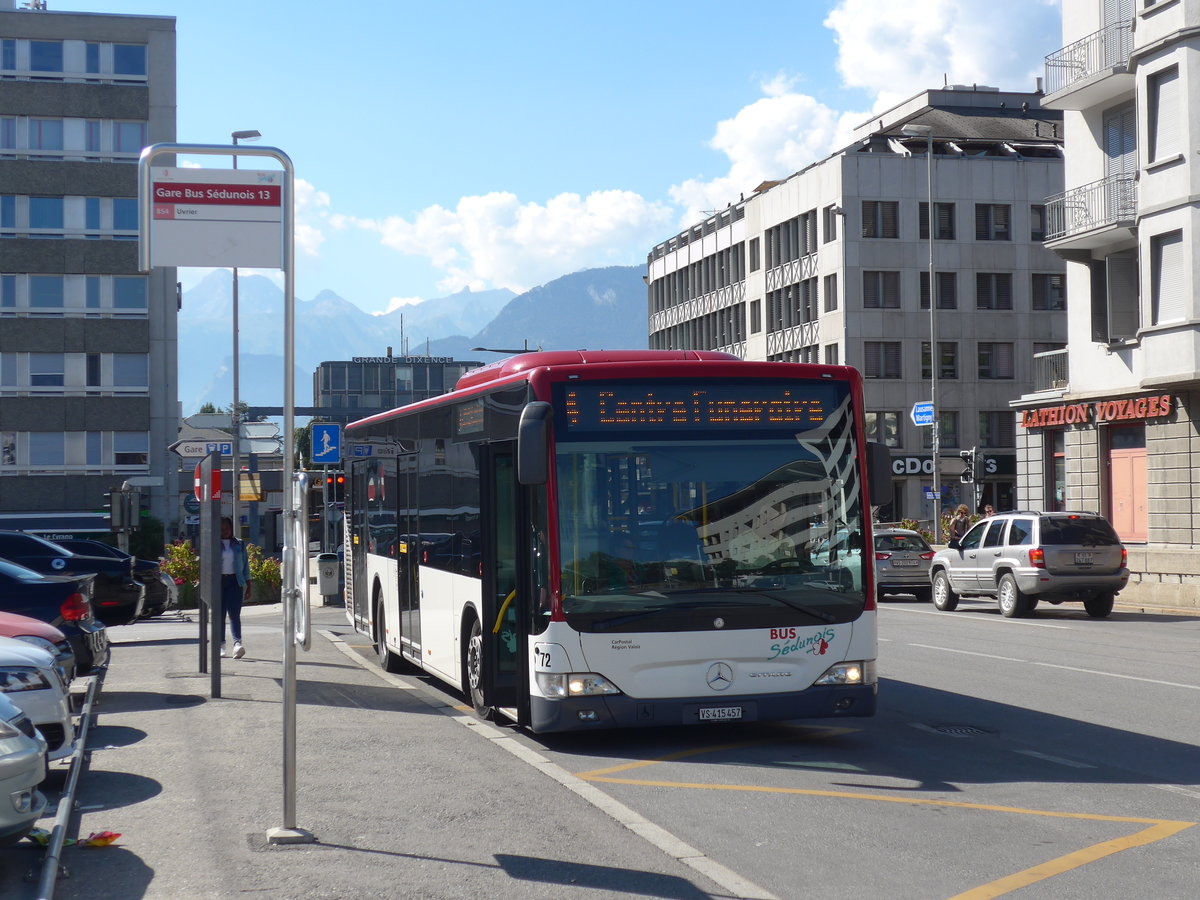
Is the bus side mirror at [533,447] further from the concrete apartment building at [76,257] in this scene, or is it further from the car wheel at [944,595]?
the concrete apartment building at [76,257]

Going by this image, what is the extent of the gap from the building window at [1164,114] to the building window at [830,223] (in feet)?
119

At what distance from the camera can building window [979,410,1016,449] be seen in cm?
7006

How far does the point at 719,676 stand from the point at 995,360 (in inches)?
2457

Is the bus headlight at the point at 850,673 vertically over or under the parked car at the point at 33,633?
under

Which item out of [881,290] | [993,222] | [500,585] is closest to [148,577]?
[500,585]

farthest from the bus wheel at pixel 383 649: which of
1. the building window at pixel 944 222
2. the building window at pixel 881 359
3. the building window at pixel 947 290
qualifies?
the building window at pixel 944 222

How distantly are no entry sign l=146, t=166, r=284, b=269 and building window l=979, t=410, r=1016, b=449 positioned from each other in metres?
65.0

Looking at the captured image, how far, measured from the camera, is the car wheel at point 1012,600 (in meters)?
27.2

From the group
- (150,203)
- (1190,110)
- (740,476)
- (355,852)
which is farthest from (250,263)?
(1190,110)

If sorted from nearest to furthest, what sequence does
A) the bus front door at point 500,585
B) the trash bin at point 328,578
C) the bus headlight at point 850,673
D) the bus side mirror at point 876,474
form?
1. the bus headlight at point 850,673
2. the bus side mirror at point 876,474
3. the bus front door at point 500,585
4. the trash bin at point 328,578

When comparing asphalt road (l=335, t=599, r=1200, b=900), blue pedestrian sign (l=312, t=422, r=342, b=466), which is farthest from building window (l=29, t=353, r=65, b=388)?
asphalt road (l=335, t=599, r=1200, b=900)

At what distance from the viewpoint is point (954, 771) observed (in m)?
9.80

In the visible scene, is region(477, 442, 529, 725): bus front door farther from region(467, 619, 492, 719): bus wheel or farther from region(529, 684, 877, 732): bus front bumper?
region(529, 684, 877, 732): bus front bumper

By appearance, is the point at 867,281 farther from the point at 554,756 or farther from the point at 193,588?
the point at 554,756
